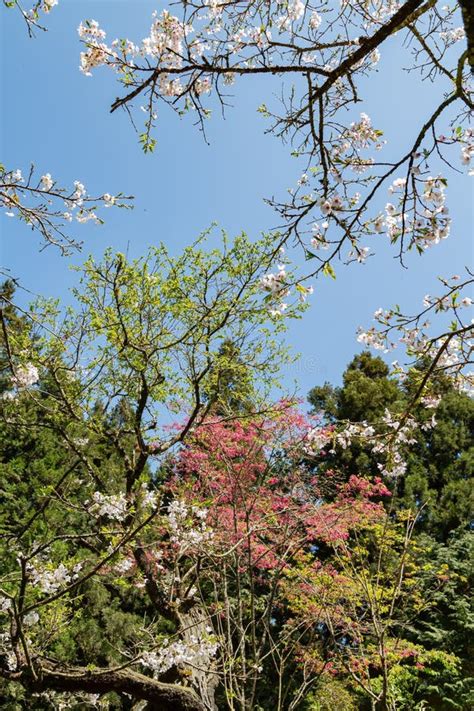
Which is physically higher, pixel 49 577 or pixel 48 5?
pixel 48 5

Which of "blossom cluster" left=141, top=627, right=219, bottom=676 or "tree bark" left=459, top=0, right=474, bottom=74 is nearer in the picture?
"tree bark" left=459, top=0, right=474, bottom=74

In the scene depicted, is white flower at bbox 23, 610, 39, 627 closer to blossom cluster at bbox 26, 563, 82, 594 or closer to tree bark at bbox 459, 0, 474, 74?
blossom cluster at bbox 26, 563, 82, 594

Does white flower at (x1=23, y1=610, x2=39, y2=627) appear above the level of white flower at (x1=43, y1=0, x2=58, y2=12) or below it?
below

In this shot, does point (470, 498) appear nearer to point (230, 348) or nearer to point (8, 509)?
point (230, 348)

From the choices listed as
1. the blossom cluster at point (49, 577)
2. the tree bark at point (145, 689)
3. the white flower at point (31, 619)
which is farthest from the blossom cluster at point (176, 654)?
the blossom cluster at point (49, 577)

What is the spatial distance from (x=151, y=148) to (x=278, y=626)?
1109cm

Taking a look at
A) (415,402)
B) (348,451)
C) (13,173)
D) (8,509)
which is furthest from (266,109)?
(348,451)

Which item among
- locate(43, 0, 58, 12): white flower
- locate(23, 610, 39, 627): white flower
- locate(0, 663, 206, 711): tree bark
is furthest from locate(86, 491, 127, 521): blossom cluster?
locate(43, 0, 58, 12): white flower

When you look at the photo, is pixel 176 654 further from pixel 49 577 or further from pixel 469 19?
pixel 469 19

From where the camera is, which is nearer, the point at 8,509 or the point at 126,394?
the point at 126,394

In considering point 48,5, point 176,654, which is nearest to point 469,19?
point 48,5

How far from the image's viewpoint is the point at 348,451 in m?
12.6

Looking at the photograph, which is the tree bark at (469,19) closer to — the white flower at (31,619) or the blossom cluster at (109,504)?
the blossom cluster at (109,504)

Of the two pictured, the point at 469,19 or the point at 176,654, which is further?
the point at 176,654
